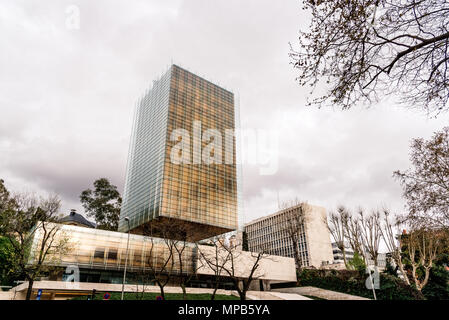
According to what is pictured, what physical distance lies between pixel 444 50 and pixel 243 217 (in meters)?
67.6

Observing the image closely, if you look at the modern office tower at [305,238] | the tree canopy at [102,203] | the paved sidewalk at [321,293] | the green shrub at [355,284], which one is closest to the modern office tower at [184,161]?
the tree canopy at [102,203]

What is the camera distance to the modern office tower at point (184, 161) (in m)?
62.1

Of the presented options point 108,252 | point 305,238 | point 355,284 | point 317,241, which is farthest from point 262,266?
point 317,241

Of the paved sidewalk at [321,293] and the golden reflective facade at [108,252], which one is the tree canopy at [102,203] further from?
the paved sidewalk at [321,293]

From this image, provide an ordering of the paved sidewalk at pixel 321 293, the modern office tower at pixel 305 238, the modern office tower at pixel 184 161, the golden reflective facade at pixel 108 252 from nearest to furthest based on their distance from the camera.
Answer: the paved sidewalk at pixel 321 293 → the golden reflective facade at pixel 108 252 → the modern office tower at pixel 184 161 → the modern office tower at pixel 305 238

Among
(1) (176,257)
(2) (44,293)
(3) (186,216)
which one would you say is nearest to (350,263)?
(1) (176,257)

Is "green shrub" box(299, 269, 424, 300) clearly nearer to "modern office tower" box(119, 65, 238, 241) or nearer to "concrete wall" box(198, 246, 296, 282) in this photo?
"concrete wall" box(198, 246, 296, 282)

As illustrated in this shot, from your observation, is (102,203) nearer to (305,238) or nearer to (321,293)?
(321,293)

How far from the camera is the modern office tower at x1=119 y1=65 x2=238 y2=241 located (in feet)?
204

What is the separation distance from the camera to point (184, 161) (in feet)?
213

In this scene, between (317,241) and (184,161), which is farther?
(317,241)

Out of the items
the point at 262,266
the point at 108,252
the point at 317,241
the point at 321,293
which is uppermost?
the point at 317,241
